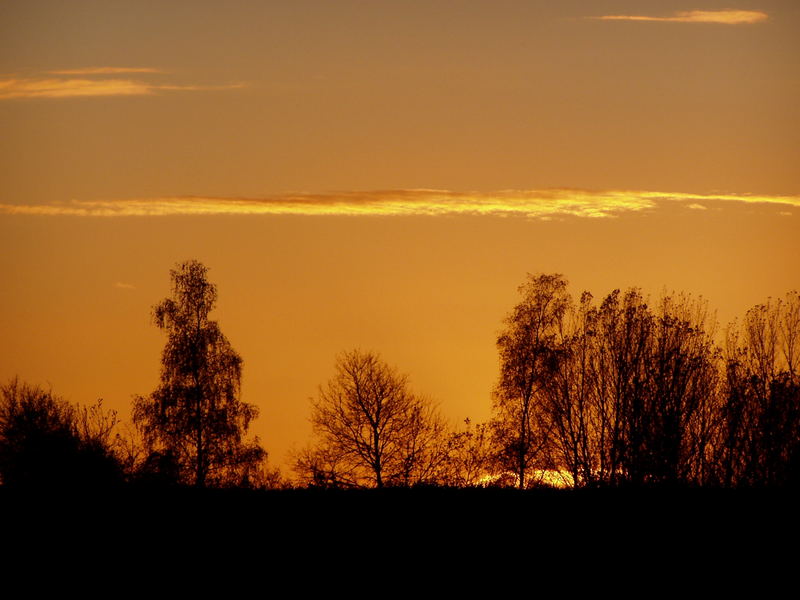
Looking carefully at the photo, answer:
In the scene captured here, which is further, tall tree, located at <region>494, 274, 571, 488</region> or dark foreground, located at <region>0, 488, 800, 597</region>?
tall tree, located at <region>494, 274, 571, 488</region>

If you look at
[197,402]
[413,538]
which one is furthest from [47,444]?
[413,538]

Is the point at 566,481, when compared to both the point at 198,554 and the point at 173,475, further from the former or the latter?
the point at 198,554

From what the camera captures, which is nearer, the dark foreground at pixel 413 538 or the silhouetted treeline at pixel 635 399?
the dark foreground at pixel 413 538

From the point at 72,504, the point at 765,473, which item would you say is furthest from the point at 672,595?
the point at 765,473

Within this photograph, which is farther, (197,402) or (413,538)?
(197,402)

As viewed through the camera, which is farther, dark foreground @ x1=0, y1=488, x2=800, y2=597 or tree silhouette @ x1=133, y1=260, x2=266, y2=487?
tree silhouette @ x1=133, y1=260, x2=266, y2=487

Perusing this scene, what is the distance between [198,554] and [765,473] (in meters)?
33.0

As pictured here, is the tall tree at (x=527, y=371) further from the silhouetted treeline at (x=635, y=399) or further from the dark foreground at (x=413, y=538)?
the dark foreground at (x=413, y=538)

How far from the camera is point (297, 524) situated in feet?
86.9

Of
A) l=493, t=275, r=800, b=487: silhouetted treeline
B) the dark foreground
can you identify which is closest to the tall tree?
l=493, t=275, r=800, b=487: silhouetted treeline

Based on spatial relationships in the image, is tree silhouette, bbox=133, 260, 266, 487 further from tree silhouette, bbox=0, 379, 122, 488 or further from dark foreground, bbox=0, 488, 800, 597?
dark foreground, bbox=0, 488, 800, 597

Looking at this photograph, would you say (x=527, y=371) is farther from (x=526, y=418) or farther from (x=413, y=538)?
(x=413, y=538)

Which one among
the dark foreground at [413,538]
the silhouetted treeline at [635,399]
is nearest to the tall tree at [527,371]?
the silhouetted treeline at [635,399]

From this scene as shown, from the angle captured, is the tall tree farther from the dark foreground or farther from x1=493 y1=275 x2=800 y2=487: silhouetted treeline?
the dark foreground
